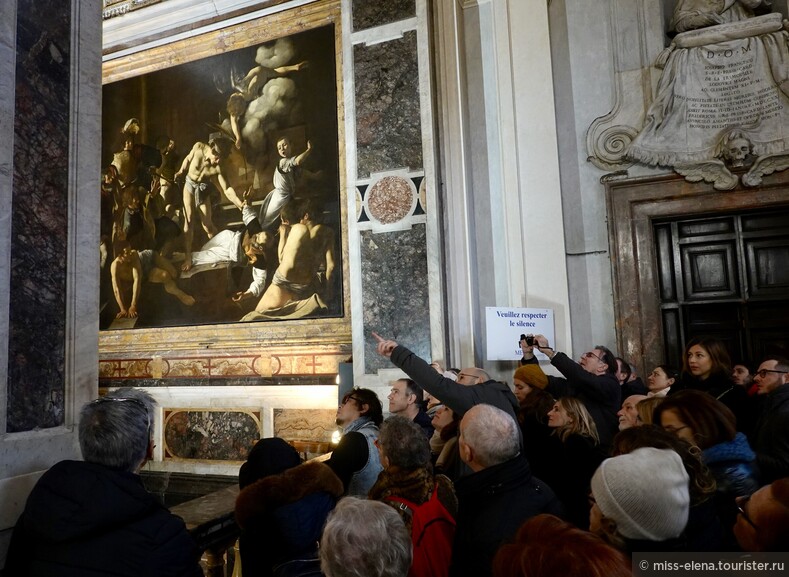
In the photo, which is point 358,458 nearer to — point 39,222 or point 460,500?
point 460,500

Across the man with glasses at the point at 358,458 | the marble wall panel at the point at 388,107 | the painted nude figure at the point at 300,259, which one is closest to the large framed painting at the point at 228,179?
the painted nude figure at the point at 300,259

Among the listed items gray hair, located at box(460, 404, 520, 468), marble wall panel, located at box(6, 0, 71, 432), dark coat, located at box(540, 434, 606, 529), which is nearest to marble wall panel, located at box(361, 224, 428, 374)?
dark coat, located at box(540, 434, 606, 529)

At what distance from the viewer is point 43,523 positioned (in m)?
1.57

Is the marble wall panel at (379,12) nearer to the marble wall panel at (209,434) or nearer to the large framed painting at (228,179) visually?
the large framed painting at (228,179)

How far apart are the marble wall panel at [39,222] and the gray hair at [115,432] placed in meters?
0.73

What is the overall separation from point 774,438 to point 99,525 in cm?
255

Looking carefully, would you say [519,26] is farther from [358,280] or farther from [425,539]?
[425,539]

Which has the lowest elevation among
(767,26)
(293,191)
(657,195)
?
(657,195)

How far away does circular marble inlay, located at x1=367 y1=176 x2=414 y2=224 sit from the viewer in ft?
20.6

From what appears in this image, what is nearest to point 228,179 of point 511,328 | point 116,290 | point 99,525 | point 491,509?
point 116,290

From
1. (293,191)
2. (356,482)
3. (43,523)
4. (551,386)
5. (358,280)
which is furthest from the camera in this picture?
(293,191)

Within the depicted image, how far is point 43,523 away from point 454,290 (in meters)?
4.89

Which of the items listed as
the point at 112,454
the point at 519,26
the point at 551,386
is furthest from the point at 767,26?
the point at 112,454

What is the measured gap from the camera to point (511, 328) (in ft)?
17.9
